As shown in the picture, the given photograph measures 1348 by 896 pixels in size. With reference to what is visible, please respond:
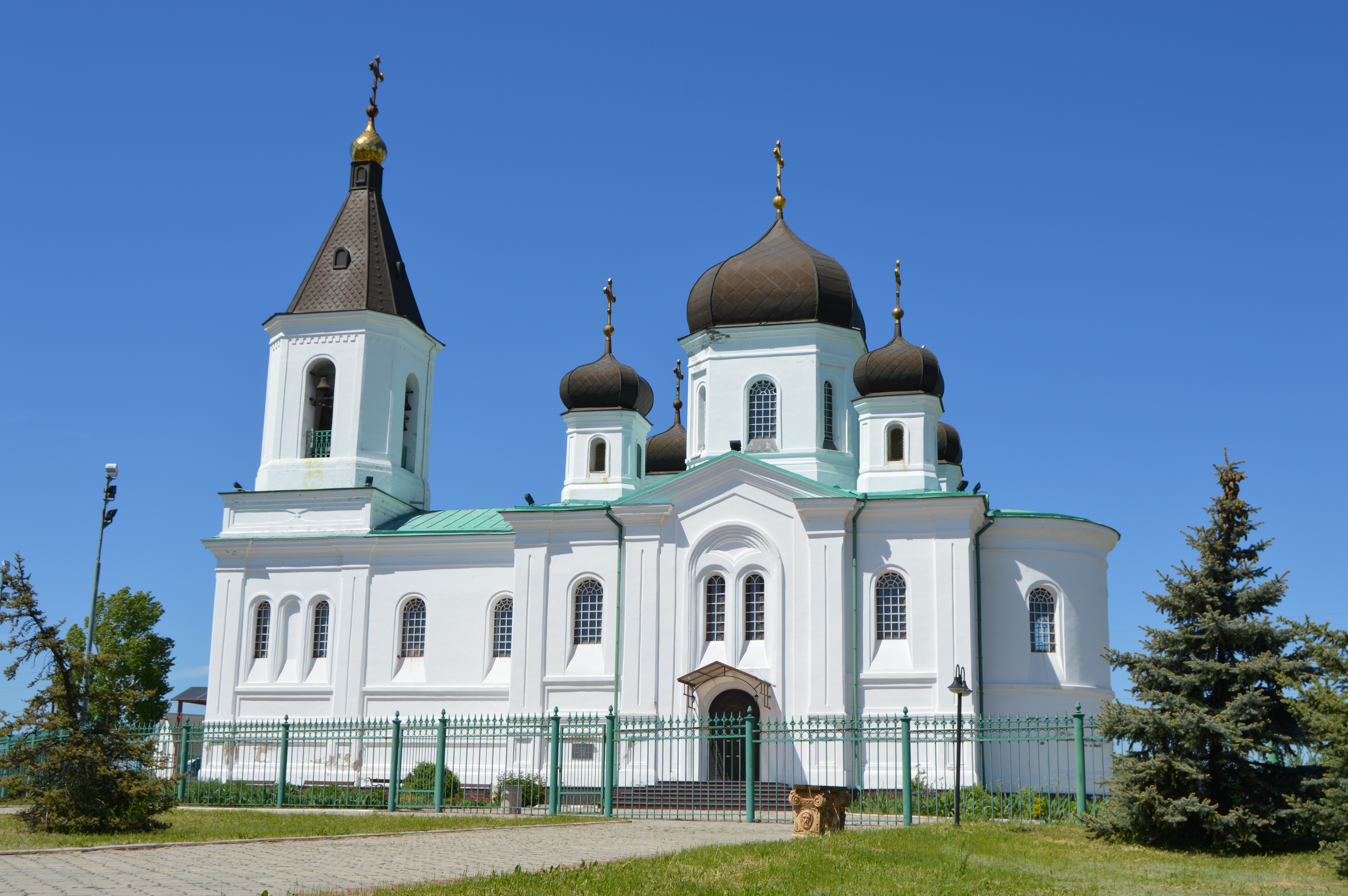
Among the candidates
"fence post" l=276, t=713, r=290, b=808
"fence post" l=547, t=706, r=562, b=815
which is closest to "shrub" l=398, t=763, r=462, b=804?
"fence post" l=276, t=713, r=290, b=808

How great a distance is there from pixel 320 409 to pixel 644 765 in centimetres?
1142

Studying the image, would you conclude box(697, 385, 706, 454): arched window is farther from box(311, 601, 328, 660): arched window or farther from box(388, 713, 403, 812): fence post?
box(388, 713, 403, 812): fence post

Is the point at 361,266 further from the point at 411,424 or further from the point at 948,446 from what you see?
the point at 948,446

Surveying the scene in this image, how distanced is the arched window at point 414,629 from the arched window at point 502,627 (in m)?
1.56

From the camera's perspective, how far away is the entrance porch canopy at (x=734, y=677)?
2319 cm

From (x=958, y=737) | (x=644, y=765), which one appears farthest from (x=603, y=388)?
(x=958, y=737)

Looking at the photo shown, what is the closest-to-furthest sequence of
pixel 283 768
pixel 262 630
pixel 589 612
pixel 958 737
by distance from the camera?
pixel 958 737 < pixel 283 768 < pixel 589 612 < pixel 262 630

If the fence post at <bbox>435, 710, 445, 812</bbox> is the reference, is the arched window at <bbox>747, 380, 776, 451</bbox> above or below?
above

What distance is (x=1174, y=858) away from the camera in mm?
12969

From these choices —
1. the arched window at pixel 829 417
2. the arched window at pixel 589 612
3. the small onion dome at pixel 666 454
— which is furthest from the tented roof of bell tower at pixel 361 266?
the arched window at pixel 829 417

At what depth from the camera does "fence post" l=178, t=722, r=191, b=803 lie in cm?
2114

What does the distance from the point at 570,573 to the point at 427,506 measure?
6349 mm

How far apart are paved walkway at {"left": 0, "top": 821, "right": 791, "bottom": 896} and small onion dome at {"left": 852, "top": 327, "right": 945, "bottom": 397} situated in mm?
11468

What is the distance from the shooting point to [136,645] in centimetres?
3619
